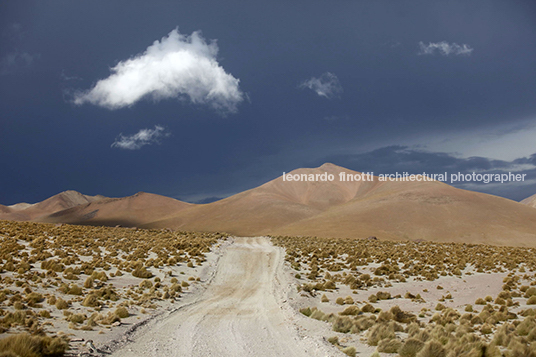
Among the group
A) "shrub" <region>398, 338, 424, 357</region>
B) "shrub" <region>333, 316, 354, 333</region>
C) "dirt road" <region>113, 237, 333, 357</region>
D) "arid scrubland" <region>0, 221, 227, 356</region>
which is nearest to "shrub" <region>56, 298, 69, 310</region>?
"arid scrubland" <region>0, 221, 227, 356</region>

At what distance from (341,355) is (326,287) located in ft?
38.6

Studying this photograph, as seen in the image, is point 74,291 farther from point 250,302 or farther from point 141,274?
point 250,302

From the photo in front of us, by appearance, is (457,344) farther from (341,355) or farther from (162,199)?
(162,199)

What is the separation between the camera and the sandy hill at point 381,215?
81.8 metres

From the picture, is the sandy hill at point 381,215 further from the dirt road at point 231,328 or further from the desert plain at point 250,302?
the dirt road at point 231,328

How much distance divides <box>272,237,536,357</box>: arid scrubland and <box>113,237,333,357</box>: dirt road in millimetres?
1436

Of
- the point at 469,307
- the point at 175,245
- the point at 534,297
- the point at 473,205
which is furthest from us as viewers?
the point at 473,205

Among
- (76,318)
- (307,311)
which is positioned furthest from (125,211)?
(307,311)

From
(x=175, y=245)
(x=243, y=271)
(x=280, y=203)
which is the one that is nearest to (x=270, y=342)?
(x=243, y=271)

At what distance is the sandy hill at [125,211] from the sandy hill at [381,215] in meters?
30.4

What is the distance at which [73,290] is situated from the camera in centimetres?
1474

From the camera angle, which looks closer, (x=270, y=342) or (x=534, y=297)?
(x=270, y=342)

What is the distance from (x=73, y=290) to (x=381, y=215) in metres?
92.2

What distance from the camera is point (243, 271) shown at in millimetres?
26703
